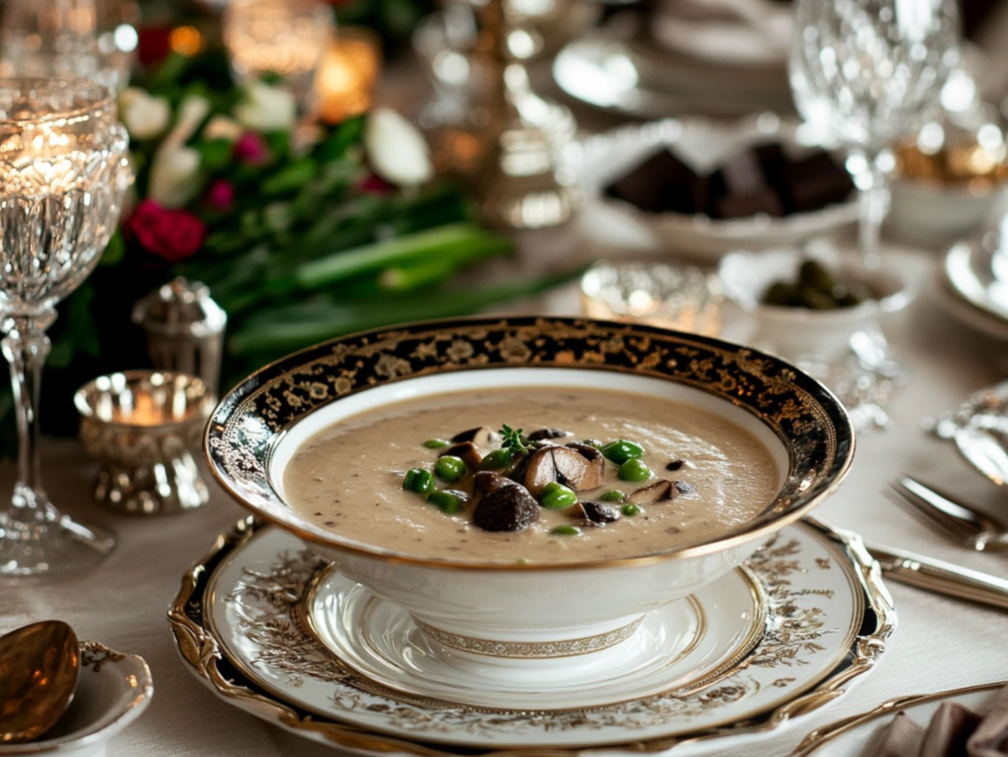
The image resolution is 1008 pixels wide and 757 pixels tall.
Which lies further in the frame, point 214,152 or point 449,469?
point 214,152

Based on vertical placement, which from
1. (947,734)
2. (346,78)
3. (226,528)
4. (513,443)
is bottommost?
(226,528)

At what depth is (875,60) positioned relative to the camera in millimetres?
1996

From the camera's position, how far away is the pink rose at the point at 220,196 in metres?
1.96

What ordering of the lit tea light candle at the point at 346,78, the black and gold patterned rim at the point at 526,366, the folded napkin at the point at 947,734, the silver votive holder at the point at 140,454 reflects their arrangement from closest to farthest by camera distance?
1. the folded napkin at the point at 947,734
2. the black and gold patterned rim at the point at 526,366
3. the silver votive holder at the point at 140,454
4. the lit tea light candle at the point at 346,78

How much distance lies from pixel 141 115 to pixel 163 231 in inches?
12.3

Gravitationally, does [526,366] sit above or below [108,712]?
above

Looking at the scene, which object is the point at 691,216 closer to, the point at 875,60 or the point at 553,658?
the point at 875,60

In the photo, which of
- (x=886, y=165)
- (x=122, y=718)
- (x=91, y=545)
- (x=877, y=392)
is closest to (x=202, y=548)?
(x=91, y=545)

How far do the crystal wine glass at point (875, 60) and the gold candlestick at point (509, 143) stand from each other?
572 mm

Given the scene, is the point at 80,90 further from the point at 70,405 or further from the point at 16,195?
the point at 70,405

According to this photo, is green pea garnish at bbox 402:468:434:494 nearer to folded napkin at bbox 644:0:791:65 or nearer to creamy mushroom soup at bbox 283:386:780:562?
creamy mushroom soup at bbox 283:386:780:562

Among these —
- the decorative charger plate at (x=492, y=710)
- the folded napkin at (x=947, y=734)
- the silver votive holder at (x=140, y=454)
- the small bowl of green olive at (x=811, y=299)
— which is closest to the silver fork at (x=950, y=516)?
the decorative charger plate at (x=492, y=710)

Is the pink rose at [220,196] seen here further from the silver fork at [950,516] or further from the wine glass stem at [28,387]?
the silver fork at [950,516]

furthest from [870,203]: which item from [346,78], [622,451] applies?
[346,78]
